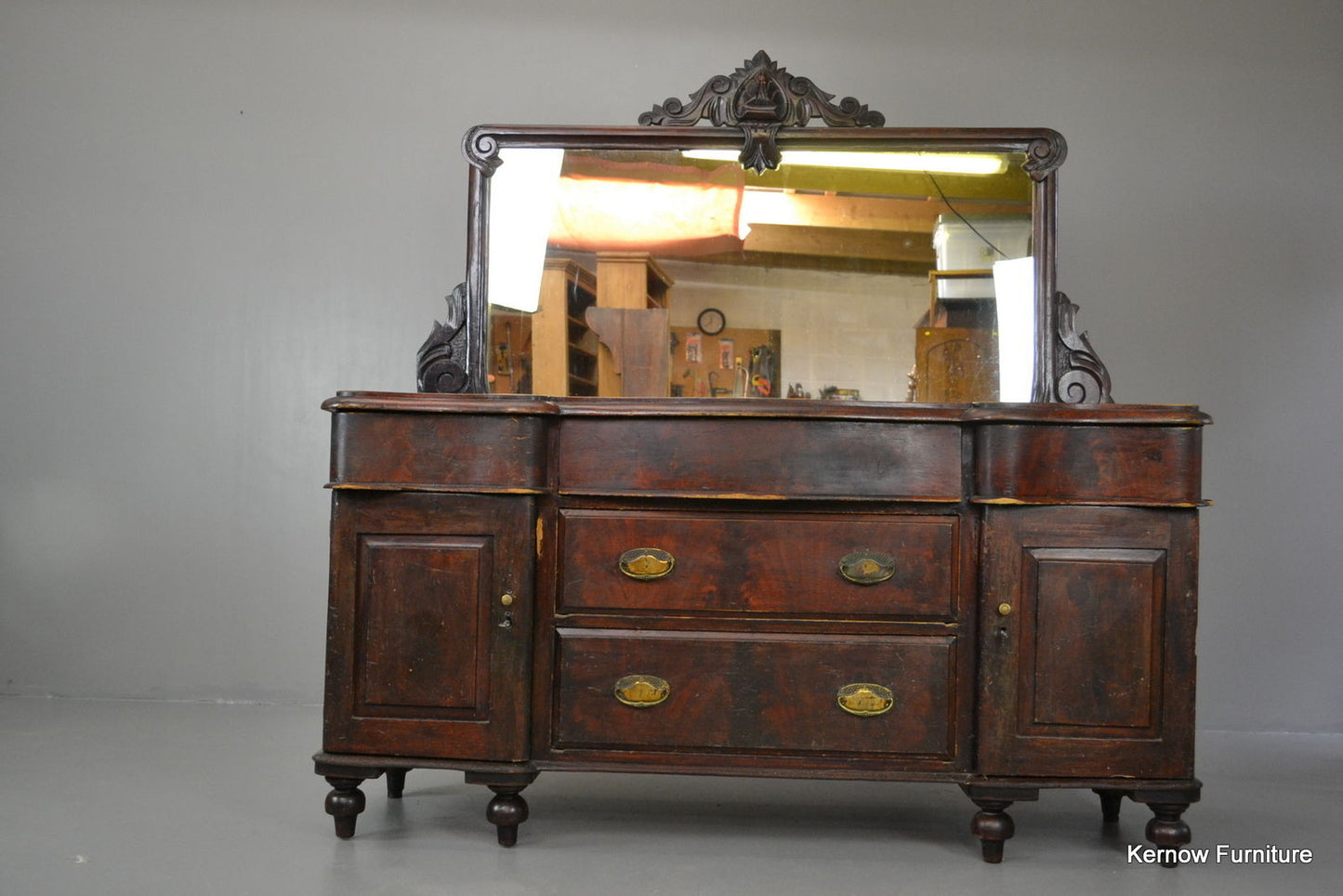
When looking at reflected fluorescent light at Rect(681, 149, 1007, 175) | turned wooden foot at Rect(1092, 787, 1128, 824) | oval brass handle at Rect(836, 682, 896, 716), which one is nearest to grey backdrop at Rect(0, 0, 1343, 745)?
reflected fluorescent light at Rect(681, 149, 1007, 175)

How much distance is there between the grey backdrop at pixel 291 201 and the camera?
4.05m

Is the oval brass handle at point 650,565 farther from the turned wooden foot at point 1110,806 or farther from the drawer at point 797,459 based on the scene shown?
the turned wooden foot at point 1110,806

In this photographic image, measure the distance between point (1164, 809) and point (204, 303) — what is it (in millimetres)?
3530

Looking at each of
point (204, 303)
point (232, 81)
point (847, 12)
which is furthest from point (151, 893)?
point (847, 12)

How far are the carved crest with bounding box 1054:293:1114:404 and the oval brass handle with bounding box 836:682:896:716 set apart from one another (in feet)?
2.99

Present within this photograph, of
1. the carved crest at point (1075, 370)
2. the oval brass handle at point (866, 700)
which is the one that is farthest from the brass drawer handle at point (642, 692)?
the carved crest at point (1075, 370)

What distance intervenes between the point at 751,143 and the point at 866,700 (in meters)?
1.45

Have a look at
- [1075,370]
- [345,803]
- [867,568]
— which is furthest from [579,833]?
[1075,370]

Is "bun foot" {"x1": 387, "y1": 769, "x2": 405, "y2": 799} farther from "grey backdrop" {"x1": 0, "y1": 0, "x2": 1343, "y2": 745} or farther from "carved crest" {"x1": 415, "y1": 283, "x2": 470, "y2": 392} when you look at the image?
"grey backdrop" {"x1": 0, "y1": 0, "x2": 1343, "y2": 745}

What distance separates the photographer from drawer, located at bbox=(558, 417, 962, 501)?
8.24ft

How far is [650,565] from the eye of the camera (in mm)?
2525

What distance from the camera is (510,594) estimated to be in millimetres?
2494

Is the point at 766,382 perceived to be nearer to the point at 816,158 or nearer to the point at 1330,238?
the point at 816,158

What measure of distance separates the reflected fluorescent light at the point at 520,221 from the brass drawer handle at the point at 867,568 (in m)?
1.06
